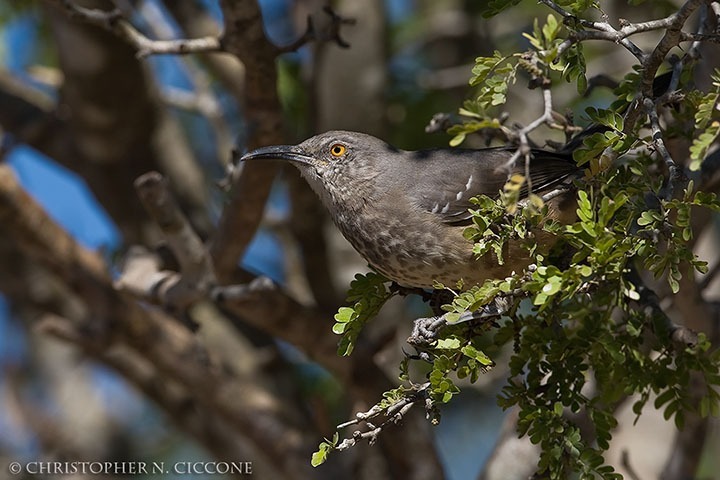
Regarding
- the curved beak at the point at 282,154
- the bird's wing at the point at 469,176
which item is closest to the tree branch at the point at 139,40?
the curved beak at the point at 282,154

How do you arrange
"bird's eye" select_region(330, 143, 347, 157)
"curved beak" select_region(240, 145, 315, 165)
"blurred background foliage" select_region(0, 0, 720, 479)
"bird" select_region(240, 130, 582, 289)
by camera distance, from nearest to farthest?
"bird" select_region(240, 130, 582, 289) → "curved beak" select_region(240, 145, 315, 165) → "bird's eye" select_region(330, 143, 347, 157) → "blurred background foliage" select_region(0, 0, 720, 479)

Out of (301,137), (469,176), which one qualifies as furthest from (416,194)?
(301,137)

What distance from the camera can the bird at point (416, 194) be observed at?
3227 millimetres

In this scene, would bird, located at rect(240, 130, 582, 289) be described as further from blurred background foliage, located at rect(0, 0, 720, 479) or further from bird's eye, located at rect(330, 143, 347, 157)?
blurred background foliage, located at rect(0, 0, 720, 479)

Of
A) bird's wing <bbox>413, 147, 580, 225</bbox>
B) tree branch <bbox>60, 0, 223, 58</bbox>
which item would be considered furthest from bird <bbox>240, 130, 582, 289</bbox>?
tree branch <bbox>60, 0, 223, 58</bbox>

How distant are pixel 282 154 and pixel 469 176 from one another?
767 millimetres

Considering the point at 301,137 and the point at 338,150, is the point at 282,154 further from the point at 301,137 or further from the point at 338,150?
the point at 301,137

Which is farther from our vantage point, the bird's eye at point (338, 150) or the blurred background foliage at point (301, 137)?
the blurred background foliage at point (301, 137)

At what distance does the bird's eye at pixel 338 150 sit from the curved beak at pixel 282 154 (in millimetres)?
89

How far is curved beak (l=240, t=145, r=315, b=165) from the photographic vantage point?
3660 mm

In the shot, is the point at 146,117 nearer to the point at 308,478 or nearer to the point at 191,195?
the point at 191,195

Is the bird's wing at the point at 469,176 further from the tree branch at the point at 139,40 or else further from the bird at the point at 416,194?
the tree branch at the point at 139,40

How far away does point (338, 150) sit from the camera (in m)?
3.82

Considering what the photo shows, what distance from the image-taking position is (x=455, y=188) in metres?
3.47
